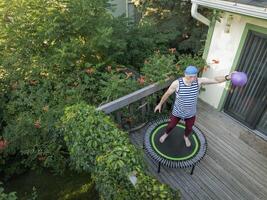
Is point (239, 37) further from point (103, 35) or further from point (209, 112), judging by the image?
point (103, 35)

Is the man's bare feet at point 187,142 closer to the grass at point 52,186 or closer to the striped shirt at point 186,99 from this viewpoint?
the striped shirt at point 186,99

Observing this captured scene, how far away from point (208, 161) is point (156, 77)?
6.33 feet

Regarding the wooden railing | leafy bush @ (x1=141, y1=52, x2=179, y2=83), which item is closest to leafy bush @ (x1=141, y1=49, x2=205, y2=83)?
leafy bush @ (x1=141, y1=52, x2=179, y2=83)

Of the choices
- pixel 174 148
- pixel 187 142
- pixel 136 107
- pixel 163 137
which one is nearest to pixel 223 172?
pixel 187 142

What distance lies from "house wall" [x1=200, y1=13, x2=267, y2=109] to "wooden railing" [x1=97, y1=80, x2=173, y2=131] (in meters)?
1.23

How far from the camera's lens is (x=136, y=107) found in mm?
4594

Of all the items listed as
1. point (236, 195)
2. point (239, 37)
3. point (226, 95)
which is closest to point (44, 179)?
point (236, 195)

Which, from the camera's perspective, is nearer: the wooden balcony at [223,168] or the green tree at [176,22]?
the wooden balcony at [223,168]

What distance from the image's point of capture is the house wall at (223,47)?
4215 mm

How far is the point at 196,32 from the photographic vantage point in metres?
6.43

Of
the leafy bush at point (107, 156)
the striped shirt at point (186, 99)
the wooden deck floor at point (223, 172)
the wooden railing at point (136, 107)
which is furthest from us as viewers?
the wooden railing at point (136, 107)

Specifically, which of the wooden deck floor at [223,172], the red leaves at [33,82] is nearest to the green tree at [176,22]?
the wooden deck floor at [223,172]

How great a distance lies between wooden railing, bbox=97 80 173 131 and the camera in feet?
13.1

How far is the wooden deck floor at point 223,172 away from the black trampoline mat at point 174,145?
1.12ft
